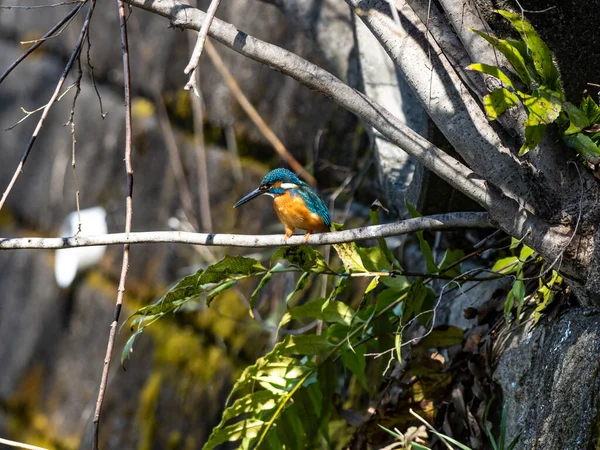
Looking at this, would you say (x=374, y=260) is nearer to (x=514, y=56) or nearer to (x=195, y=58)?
(x=514, y=56)

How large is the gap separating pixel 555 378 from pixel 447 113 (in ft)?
2.31

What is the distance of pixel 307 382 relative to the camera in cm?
252

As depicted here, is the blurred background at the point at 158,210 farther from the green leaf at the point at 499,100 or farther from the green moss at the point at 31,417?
the green leaf at the point at 499,100

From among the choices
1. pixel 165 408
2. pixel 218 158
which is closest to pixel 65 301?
pixel 165 408

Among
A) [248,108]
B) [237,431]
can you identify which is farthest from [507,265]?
[248,108]

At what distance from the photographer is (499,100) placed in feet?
5.29

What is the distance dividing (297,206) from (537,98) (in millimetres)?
1080

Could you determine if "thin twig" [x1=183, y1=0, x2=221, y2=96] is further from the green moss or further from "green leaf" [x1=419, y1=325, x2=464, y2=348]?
the green moss

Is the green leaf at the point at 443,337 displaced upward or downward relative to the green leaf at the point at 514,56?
downward

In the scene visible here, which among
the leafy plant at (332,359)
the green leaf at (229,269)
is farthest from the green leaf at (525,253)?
the green leaf at (229,269)

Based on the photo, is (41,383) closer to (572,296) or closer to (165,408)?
(165,408)

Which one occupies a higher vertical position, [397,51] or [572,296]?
[397,51]

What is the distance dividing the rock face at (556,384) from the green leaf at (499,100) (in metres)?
0.57

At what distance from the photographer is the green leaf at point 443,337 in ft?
8.37
